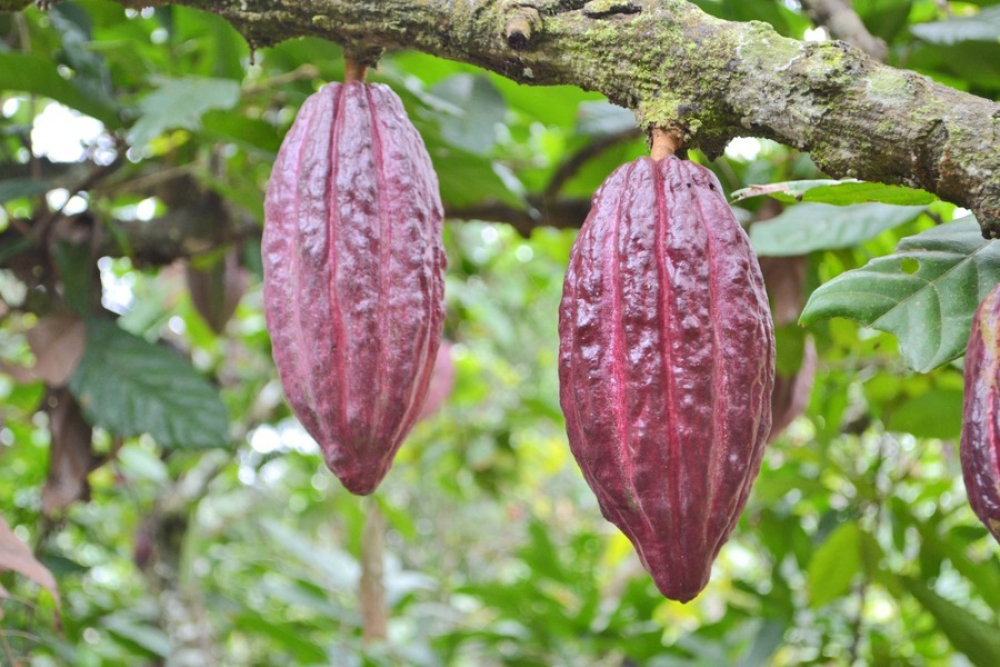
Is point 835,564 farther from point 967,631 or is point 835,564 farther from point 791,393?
point 791,393

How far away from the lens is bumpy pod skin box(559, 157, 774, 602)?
653mm

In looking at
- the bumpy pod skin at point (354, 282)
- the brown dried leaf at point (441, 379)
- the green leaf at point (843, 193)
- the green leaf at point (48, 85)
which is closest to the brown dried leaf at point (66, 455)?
the green leaf at point (48, 85)

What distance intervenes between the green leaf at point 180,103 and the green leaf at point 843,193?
721mm

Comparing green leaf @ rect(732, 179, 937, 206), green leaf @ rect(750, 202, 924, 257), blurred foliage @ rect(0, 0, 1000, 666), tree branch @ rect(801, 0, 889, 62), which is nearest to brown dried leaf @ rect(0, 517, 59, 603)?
blurred foliage @ rect(0, 0, 1000, 666)

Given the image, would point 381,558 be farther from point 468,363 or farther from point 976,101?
point 976,101

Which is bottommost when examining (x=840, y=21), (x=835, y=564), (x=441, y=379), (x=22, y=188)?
(x=441, y=379)

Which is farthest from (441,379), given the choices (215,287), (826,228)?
(826,228)

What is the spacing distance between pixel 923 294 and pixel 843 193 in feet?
0.33

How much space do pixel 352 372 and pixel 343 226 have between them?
0.11 metres

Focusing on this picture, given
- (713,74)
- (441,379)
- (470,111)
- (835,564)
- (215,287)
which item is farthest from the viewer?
(441,379)

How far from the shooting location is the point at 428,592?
2.98 m

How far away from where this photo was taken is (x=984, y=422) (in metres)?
0.59

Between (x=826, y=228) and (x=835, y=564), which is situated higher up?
(x=826, y=228)

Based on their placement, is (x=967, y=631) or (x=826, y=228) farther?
(x=967, y=631)
